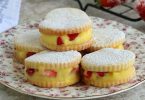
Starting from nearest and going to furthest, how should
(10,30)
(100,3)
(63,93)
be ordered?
(63,93) → (10,30) → (100,3)

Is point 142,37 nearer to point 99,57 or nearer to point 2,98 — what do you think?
point 99,57

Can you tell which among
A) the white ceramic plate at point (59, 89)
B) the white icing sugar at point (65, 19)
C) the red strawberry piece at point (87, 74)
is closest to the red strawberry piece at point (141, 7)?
the white ceramic plate at point (59, 89)

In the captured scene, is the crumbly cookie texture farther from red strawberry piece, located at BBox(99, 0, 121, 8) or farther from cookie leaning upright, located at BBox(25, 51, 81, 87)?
red strawberry piece, located at BBox(99, 0, 121, 8)

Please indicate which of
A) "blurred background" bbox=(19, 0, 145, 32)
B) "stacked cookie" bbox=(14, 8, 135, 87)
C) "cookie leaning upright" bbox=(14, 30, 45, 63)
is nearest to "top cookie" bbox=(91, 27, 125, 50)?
"stacked cookie" bbox=(14, 8, 135, 87)

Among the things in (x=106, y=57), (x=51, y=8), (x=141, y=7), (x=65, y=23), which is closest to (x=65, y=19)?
(x=65, y=23)

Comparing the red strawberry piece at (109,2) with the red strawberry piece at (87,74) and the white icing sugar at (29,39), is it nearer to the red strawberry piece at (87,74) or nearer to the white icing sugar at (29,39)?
the white icing sugar at (29,39)

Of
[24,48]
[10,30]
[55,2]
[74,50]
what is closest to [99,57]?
[74,50]
